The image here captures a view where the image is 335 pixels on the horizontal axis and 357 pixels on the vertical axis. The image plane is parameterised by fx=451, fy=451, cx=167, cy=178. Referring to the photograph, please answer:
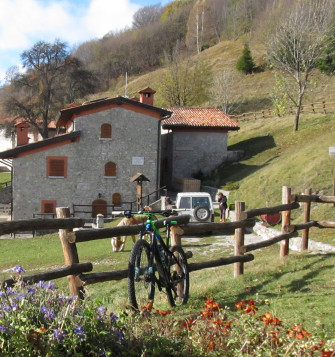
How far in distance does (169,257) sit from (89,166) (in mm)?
25333

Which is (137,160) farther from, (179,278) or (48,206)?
(179,278)

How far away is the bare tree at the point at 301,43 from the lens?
34125 millimetres

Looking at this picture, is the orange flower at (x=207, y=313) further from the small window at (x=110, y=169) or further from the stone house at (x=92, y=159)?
the small window at (x=110, y=169)

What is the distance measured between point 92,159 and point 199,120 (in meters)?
10.6

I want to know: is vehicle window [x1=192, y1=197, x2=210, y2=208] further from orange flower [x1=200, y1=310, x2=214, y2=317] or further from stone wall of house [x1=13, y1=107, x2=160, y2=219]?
orange flower [x1=200, y1=310, x2=214, y2=317]

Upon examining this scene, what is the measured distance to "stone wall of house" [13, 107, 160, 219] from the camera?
29.5m

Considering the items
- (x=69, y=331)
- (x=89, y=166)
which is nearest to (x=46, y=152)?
(x=89, y=166)

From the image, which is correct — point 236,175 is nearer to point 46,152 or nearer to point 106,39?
point 46,152

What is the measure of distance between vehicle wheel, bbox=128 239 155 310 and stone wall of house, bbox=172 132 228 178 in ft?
104

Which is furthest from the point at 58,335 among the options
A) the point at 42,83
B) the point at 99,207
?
the point at 42,83

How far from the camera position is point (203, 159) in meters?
37.0

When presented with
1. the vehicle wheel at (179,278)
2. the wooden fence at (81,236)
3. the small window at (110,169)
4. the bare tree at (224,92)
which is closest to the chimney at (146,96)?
the small window at (110,169)

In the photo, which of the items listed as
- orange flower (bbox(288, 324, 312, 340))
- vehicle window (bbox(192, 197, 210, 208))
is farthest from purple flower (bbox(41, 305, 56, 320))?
vehicle window (bbox(192, 197, 210, 208))

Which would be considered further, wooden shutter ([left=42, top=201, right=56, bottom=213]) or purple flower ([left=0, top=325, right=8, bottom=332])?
wooden shutter ([left=42, top=201, right=56, bottom=213])
